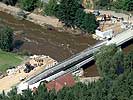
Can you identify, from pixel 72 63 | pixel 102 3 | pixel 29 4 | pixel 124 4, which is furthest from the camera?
pixel 29 4

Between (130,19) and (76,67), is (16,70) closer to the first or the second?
(76,67)

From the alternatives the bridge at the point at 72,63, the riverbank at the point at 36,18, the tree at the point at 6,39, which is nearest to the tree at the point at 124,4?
the bridge at the point at 72,63

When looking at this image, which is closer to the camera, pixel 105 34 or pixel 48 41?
pixel 105 34

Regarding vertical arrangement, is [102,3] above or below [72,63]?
above

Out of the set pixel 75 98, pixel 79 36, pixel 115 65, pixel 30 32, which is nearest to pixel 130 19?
pixel 79 36

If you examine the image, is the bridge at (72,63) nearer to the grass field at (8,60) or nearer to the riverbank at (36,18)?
the grass field at (8,60)

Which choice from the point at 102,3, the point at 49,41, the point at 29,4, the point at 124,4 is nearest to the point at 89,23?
the point at 49,41

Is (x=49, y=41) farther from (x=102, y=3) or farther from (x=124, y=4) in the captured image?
(x=124, y=4)
